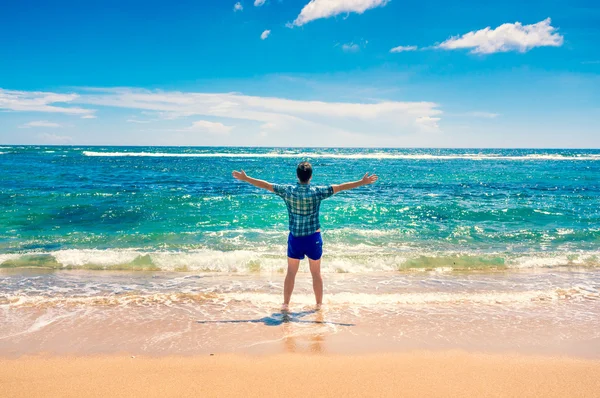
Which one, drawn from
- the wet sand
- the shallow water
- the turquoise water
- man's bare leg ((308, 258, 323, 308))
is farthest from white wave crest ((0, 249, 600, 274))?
the wet sand

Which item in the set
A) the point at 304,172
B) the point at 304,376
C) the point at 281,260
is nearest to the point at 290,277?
the point at 304,172

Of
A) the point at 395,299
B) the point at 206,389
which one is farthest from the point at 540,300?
the point at 206,389

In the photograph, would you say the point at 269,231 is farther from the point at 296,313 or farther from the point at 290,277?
the point at 296,313

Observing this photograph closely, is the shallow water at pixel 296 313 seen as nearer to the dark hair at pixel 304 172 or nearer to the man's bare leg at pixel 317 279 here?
the man's bare leg at pixel 317 279

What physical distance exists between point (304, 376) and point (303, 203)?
6.98 ft

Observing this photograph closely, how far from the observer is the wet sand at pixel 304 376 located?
3.41m

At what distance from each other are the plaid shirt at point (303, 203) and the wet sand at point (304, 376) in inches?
65.9

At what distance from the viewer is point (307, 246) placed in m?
5.25

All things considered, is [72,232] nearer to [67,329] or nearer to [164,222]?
[164,222]

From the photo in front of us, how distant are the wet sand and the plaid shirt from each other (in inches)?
65.9

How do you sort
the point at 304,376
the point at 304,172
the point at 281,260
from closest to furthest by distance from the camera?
the point at 304,376
the point at 304,172
the point at 281,260

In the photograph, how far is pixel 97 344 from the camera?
4324mm

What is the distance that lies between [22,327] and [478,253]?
875 centimetres

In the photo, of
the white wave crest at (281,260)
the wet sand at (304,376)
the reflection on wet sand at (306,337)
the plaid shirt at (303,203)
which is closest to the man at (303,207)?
the plaid shirt at (303,203)
